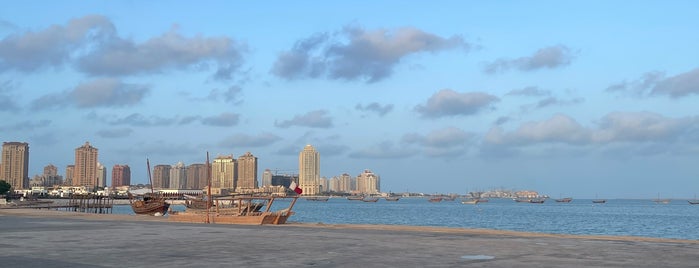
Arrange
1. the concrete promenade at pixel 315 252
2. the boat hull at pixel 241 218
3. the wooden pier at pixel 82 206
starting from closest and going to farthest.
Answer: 1. the concrete promenade at pixel 315 252
2. the boat hull at pixel 241 218
3. the wooden pier at pixel 82 206

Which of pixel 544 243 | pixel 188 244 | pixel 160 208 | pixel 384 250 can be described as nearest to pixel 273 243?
pixel 188 244

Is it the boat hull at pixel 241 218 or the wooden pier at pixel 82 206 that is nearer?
the boat hull at pixel 241 218

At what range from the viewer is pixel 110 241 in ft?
71.0

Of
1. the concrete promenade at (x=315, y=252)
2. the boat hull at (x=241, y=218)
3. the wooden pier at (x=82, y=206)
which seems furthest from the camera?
the wooden pier at (x=82, y=206)

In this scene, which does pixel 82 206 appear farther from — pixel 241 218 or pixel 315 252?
pixel 315 252

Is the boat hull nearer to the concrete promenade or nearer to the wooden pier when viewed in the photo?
the concrete promenade

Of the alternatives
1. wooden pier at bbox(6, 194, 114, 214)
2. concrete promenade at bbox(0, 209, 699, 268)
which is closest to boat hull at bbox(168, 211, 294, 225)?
concrete promenade at bbox(0, 209, 699, 268)

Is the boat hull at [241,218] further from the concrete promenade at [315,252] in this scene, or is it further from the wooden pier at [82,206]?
the wooden pier at [82,206]

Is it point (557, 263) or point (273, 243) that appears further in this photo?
point (273, 243)

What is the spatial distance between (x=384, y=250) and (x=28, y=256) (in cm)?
882

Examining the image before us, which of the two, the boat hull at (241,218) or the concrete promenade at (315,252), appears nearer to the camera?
the concrete promenade at (315,252)

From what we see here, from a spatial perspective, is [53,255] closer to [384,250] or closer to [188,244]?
[188,244]

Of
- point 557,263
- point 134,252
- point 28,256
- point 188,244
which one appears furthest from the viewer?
point 188,244

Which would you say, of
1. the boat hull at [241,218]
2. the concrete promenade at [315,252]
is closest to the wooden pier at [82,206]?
the boat hull at [241,218]
